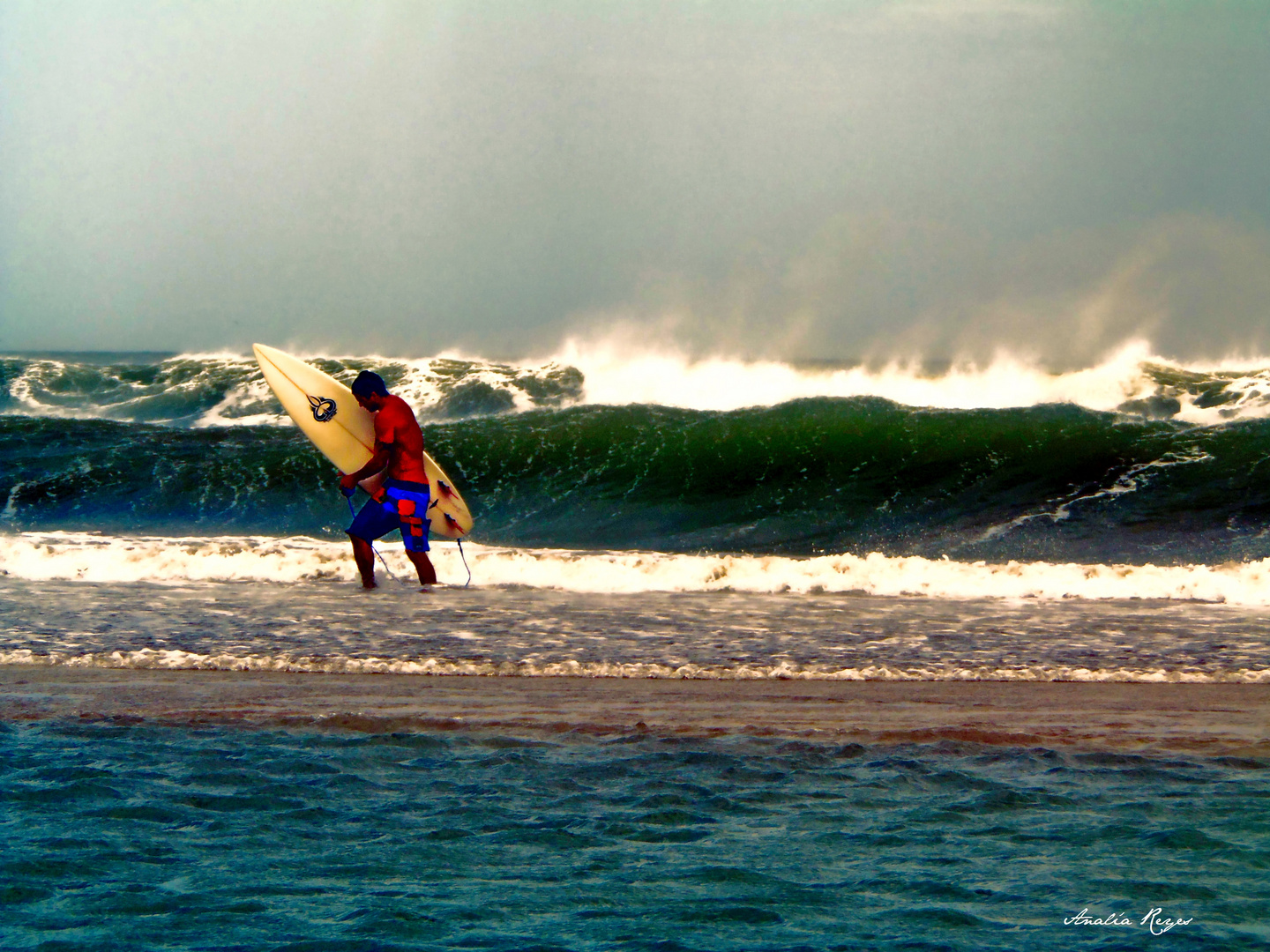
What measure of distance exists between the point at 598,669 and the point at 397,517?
11.2ft

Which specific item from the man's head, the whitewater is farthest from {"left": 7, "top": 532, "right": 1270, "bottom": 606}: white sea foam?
the man's head

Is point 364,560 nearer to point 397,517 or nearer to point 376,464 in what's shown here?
point 397,517

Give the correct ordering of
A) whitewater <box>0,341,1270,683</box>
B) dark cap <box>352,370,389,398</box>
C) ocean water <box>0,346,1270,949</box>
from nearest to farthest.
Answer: ocean water <box>0,346,1270,949</box>
whitewater <box>0,341,1270,683</box>
dark cap <box>352,370,389,398</box>

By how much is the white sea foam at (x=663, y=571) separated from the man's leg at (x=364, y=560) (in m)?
0.62

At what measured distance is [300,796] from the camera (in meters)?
3.96

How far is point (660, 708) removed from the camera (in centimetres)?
539

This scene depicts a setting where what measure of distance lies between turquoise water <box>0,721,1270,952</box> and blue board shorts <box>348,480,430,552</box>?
424 centimetres

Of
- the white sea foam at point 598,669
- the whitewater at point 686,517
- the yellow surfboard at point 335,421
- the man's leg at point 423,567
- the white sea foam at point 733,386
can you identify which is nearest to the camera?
the white sea foam at point 598,669

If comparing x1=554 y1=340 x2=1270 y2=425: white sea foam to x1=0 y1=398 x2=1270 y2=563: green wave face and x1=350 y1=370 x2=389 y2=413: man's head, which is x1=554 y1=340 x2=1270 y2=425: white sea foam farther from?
x1=350 y1=370 x2=389 y2=413: man's head

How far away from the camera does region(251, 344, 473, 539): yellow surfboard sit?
9.80 m

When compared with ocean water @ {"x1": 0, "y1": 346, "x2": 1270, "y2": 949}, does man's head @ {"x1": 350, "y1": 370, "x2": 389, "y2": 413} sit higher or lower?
higher

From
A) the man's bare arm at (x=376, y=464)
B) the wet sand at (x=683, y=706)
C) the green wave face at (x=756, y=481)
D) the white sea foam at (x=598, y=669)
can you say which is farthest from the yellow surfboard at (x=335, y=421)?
the wet sand at (x=683, y=706)

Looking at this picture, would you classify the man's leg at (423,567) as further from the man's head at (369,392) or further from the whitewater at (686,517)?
the man's head at (369,392)

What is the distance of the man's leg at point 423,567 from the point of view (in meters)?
9.10
